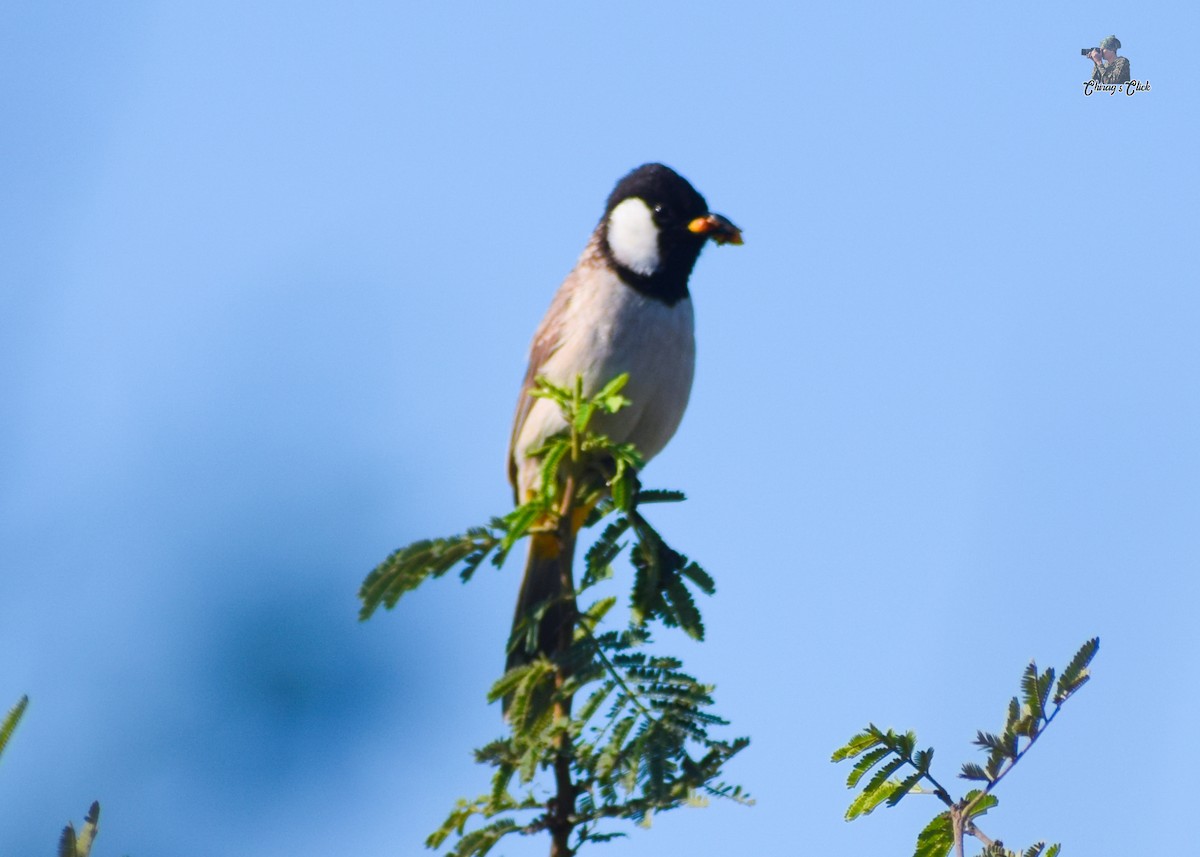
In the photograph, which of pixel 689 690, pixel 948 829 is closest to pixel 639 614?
pixel 689 690

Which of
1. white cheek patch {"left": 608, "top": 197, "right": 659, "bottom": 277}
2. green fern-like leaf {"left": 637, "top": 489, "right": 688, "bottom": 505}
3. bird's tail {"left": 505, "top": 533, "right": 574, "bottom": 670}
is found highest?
white cheek patch {"left": 608, "top": 197, "right": 659, "bottom": 277}

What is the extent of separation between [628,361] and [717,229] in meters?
0.84

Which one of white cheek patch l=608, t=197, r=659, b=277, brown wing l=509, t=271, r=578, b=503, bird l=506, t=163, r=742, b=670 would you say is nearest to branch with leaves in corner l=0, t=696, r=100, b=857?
bird l=506, t=163, r=742, b=670

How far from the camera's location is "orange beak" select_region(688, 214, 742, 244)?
5.86m

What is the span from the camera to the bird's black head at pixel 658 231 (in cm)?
566

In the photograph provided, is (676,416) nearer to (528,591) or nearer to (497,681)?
(528,591)

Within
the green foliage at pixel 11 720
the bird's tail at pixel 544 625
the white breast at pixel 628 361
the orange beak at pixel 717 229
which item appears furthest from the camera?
the orange beak at pixel 717 229

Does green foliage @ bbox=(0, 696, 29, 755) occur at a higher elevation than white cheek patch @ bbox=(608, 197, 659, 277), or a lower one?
lower

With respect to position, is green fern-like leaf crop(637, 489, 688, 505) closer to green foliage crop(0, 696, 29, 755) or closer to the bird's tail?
the bird's tail

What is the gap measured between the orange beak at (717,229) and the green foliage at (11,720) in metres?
4.55

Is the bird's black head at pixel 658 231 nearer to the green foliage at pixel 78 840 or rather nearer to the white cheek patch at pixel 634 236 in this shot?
the white cheek patch at pixel 634 236

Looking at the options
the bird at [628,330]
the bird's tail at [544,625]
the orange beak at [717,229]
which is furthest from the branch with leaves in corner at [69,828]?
the orange beak at [717,229]

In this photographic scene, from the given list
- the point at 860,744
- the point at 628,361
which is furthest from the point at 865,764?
the point at 628,361

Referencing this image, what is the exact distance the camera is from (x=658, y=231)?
19.2 feet
